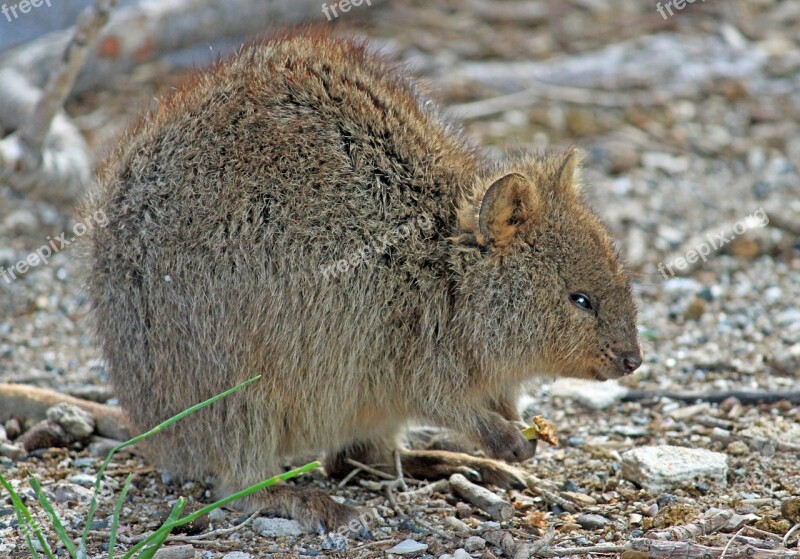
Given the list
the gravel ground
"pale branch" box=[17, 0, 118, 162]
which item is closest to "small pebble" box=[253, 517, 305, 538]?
the gravel ground

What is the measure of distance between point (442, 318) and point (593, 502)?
1.17 metres

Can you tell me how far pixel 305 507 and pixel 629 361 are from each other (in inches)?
67.1

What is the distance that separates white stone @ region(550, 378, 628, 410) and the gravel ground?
1 centimetres

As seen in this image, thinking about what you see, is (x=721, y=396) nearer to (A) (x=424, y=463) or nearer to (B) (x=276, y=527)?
(A) (x=424, y=463)

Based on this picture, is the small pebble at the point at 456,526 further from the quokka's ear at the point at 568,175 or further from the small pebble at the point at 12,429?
the small pebble at the point at 12,429

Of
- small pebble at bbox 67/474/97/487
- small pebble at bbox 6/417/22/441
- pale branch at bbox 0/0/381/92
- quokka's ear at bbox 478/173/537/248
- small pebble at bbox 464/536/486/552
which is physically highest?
pale branch at bbox 0/0/381/92

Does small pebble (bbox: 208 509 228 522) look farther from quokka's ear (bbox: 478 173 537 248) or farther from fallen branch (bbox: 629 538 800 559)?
fallen branch (bbox: 629 538 800 559)

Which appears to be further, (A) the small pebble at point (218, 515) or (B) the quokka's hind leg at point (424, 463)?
(B) the quokka's hind leg at point (424, 463)

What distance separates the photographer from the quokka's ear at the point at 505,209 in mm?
4891

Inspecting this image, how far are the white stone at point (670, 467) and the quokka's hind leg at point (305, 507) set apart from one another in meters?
1.43

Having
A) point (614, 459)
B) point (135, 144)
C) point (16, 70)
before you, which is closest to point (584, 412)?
point (614, 459)

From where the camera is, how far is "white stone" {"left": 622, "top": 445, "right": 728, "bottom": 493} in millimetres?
5133

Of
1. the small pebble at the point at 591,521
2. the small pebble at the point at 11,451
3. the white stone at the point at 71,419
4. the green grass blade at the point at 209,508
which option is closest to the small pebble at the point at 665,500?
the small pebble at the point at 591,521

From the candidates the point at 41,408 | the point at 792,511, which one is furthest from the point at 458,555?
the point at 41,408
